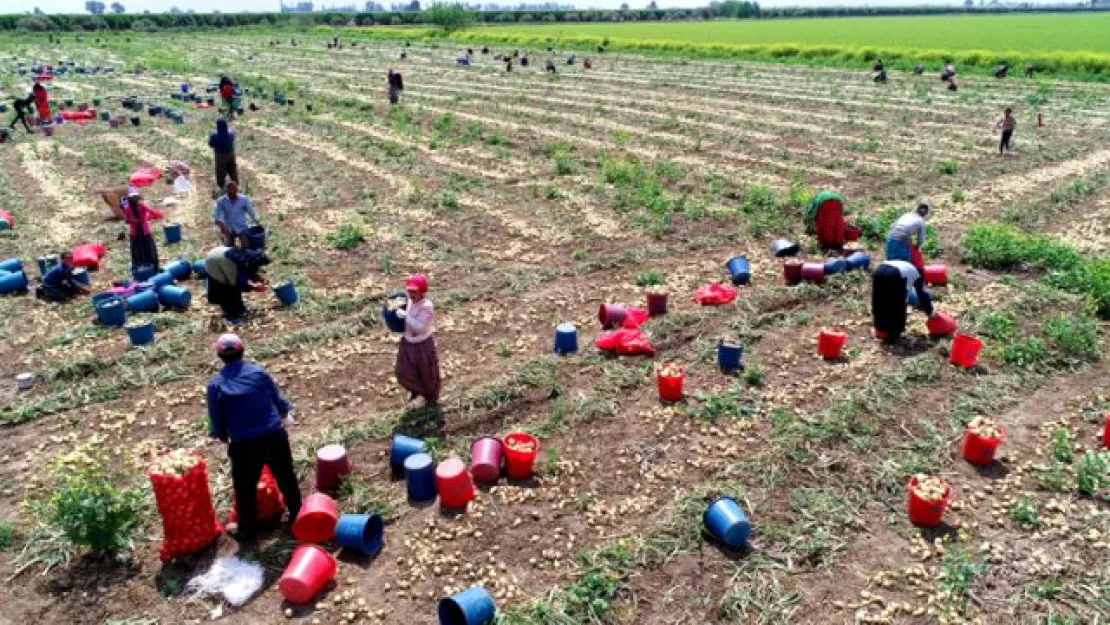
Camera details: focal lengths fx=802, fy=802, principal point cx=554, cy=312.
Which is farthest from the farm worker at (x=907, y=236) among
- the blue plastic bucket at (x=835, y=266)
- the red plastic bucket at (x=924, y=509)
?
the red plastic bucket at (x=924, y=509)

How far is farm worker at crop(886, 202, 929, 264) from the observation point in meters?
10.6

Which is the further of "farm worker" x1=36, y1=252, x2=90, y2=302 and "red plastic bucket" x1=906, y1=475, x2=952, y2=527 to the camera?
"farm worker" x1=36, y1=252, x2=90, y2=302

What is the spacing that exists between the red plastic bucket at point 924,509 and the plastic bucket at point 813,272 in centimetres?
555

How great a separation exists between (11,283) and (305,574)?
29.8 feet

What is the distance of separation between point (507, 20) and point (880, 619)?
340 ft

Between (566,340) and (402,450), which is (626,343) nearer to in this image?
(566,340)

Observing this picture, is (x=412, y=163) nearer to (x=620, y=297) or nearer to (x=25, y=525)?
(x=620, y=297)

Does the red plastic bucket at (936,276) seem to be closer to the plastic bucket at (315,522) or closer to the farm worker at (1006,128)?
the plastic bucket at (315,522)

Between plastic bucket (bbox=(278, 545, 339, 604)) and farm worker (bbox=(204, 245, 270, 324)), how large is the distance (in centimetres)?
572

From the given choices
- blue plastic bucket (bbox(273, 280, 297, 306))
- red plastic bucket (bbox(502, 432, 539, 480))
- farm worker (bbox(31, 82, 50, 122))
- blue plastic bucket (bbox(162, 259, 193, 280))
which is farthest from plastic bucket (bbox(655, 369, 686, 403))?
farm worker (bbox(31, 82, 50, 122))

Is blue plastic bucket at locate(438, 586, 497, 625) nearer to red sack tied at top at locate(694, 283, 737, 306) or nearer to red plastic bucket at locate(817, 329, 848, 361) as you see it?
red plastic bucket at locate(817, 329, 848, 361)

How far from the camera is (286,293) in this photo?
1156 centimetres

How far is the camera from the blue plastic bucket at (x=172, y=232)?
1425 cm

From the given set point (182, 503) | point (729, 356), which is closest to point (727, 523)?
point (729, 356)
